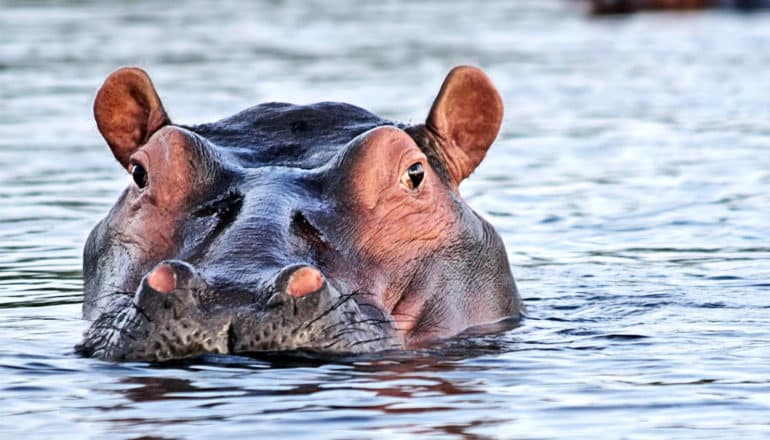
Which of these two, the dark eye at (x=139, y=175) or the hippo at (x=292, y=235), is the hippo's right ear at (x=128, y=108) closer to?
the hippo at (x=292, y=235)

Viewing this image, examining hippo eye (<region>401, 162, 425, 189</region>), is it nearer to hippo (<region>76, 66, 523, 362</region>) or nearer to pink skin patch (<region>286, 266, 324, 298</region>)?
hippo (<region>76, 66, 523, 362</region>)

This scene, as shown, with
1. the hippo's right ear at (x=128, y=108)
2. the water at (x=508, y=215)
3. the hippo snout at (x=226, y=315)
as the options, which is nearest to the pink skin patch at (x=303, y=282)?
the hippo snout at (x=226, y=315)

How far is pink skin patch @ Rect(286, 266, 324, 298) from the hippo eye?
1407 mm

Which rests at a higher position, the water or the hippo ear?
the hippo ear

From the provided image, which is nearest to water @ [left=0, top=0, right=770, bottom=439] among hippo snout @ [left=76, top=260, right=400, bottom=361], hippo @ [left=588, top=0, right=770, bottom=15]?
hippo snout @ [left=76, top=260, right=400, bottom=361]

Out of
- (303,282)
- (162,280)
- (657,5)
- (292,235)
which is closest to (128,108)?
(292,235)

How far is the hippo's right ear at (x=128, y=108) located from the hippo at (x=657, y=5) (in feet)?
75.9

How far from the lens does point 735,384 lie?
720cm

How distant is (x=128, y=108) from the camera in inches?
345

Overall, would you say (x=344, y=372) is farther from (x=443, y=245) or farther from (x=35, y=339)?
(x=35, y=339)

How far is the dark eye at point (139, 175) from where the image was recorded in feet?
26.4

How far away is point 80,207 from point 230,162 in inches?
213

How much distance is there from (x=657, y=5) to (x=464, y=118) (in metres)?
23.7

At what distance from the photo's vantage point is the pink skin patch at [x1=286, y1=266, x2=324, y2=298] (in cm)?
674
